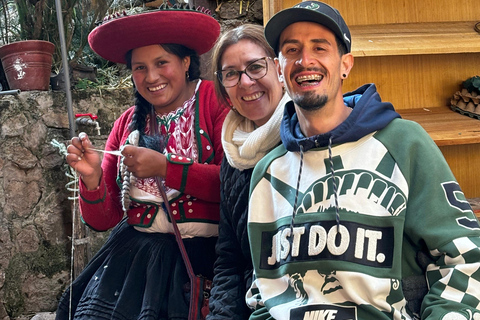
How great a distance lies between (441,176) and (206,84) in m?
1.00

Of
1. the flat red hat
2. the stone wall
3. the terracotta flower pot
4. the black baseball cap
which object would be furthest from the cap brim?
the terracotta flower pot

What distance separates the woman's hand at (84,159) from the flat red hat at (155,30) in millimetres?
351

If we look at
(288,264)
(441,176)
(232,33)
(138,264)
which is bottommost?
(138,264)

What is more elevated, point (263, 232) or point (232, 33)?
point (232, 33)

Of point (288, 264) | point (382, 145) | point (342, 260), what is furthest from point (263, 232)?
point (382, 145)

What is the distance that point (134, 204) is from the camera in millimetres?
1954

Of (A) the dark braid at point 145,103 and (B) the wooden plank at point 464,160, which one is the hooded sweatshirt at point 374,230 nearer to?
(A) the dark braid at point 145,103

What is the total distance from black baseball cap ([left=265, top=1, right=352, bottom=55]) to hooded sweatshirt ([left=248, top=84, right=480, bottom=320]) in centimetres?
17

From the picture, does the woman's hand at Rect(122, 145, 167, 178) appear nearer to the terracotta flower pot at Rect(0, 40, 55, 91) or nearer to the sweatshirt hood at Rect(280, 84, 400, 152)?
the sweatshirt hood at Rect(280, 84, 400, 152)

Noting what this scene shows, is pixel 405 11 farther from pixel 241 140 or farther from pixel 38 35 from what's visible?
pixel 38 35

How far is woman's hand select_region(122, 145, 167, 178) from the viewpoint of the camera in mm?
Result: 1786

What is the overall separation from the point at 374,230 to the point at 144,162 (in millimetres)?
830

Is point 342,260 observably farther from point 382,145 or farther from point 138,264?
point 138,264

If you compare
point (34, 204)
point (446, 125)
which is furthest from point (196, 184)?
point (34, 204)
